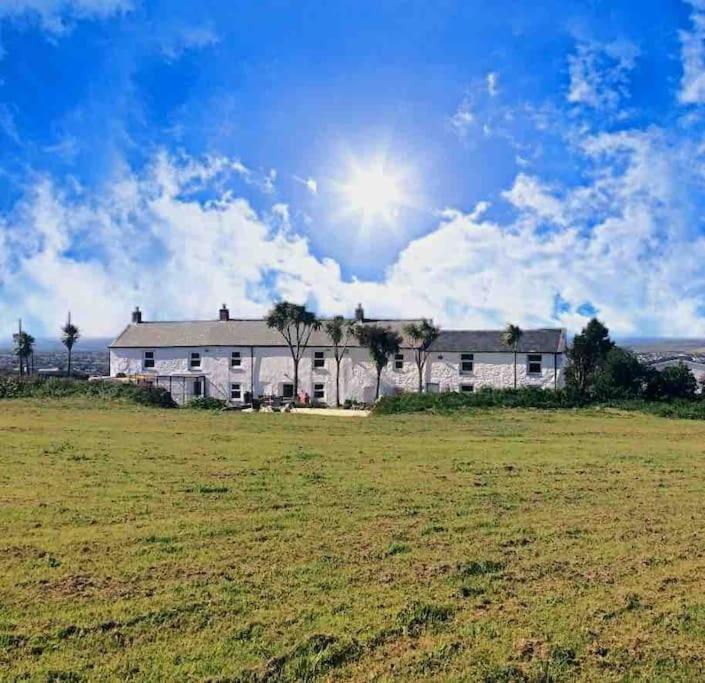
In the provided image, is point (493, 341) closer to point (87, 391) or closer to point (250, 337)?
point (250, 337)

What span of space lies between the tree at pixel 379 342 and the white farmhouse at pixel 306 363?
390 centimetres

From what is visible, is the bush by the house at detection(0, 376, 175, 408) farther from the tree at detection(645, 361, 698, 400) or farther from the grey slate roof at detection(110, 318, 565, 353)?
the tree at detection(645, 361, 698, 400)

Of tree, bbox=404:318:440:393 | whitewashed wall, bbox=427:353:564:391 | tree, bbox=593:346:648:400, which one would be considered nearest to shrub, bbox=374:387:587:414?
tree, bbox=593:346:648:400

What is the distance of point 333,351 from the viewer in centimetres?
5625

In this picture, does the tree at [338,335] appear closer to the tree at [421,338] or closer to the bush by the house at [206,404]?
the tree at [421,338]

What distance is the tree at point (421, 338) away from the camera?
53.1 metres

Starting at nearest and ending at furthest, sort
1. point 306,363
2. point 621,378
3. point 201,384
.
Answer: point 621,378, point 306,363, point 201,384

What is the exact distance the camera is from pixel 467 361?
5362cm

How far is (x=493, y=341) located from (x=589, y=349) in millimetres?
7939

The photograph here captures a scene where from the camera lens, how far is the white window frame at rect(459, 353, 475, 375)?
53.4 meters

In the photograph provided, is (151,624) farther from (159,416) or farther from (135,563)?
(159,416)

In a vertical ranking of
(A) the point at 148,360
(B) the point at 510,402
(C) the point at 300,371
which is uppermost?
(A) the point at 148,360

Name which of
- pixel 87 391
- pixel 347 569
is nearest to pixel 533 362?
pixel 87 391

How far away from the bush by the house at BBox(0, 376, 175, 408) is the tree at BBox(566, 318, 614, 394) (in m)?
28.3
